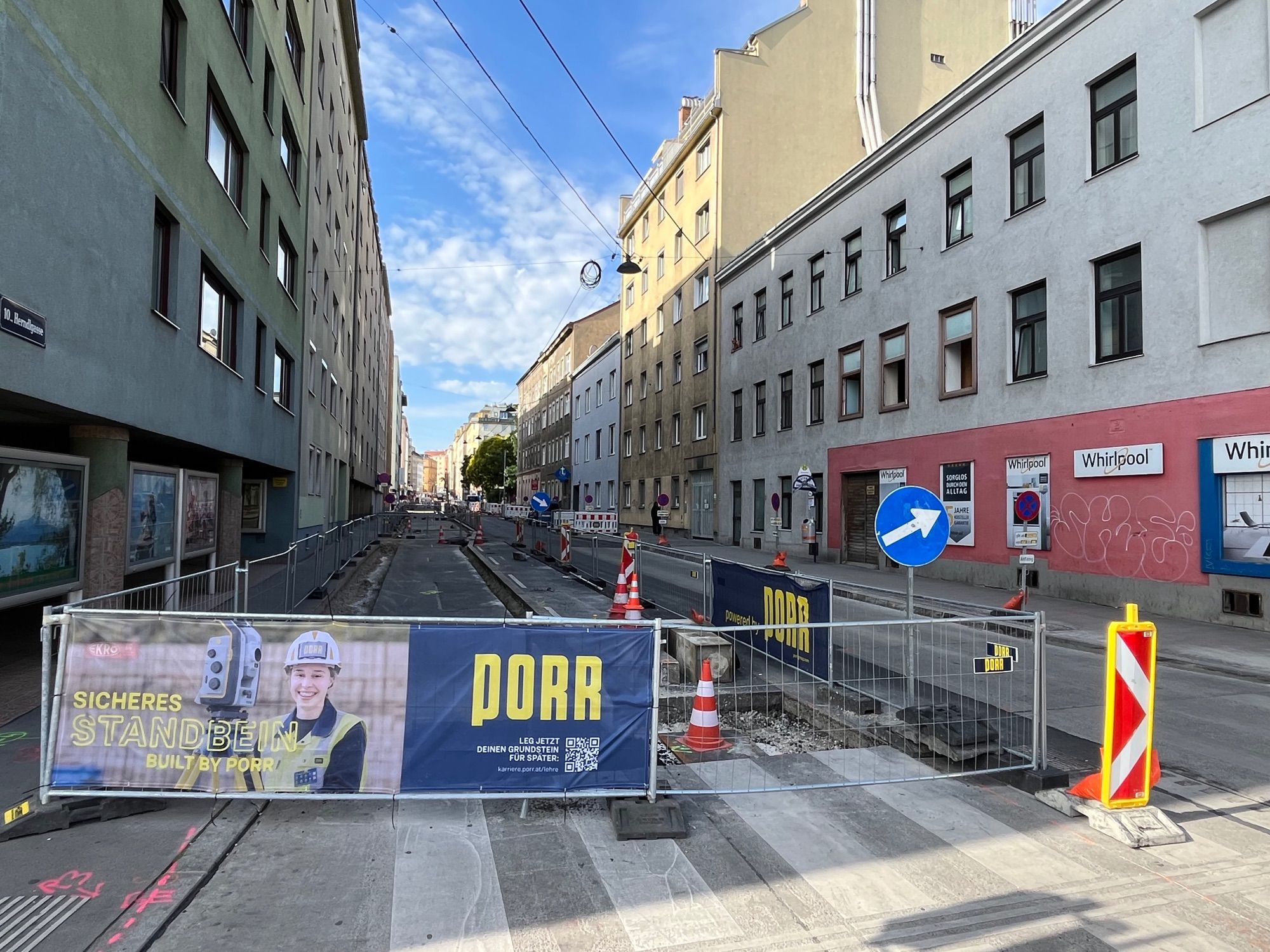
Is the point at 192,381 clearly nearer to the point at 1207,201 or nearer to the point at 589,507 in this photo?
the point at 1207,201

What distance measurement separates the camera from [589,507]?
53.1 meters

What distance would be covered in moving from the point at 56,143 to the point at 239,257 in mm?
7779

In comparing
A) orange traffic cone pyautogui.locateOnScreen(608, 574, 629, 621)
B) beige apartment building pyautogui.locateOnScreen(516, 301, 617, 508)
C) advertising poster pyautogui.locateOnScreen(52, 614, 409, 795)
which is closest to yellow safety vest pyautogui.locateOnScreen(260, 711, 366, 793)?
advertising poster pyautogui.locateOnScreen(52, 614, 409, 795)

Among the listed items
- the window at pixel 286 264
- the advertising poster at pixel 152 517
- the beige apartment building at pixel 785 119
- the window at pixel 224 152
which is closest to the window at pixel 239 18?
the window at pixel 224 152

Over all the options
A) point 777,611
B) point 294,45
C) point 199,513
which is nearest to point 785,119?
point 294,45

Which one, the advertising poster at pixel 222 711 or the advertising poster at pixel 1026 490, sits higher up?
the advertising poster at pixel 1026 490

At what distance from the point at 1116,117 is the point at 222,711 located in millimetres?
16896

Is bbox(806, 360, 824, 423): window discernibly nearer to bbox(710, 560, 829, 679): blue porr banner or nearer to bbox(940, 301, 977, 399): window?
bbox(940, 301, 977, 399): window

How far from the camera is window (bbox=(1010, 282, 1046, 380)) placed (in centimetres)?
1546

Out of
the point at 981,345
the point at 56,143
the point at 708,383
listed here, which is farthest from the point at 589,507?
the point at 56,143

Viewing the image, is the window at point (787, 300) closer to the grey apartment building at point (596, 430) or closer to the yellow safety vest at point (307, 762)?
the grey apartment building at point (596, 430)

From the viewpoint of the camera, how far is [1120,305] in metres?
13.6

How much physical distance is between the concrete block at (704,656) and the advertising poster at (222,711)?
3.75m

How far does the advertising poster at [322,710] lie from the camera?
14.1ft
